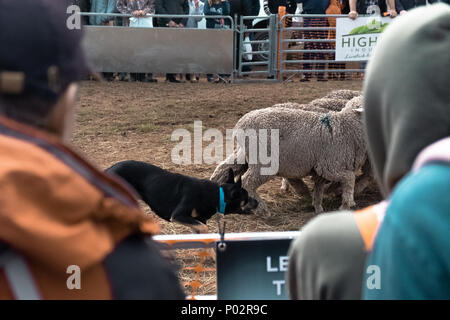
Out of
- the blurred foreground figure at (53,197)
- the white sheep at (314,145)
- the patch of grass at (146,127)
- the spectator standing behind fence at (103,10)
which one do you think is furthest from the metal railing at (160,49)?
the blurred foreground figure at (53,197)

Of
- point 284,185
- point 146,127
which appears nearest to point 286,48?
point 146,127

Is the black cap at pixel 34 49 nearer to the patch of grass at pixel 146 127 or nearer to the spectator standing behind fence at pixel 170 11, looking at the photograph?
the patch of grass at pixel 146 127

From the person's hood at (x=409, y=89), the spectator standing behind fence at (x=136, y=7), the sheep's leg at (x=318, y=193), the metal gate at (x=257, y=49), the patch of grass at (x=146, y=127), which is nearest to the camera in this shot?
the person's hood at (x=409, y=89)

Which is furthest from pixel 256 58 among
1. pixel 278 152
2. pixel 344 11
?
pixel 278 152

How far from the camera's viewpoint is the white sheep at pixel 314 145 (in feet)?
18.0

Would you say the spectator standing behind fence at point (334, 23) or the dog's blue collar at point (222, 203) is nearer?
the dog's blue collar at point (222, 203)

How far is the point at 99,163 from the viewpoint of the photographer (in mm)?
6793

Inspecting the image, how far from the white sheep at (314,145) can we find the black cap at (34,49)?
4.55m

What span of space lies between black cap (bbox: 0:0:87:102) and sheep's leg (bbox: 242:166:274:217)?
4.67m

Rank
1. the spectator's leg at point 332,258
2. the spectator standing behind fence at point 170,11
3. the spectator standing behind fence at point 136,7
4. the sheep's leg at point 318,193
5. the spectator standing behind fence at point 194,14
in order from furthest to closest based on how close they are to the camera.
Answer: the spectator standing behind fence at point 194,14
the spectator standing behind fence at point 170,11
the spectator standing behind fence at point 136,7
the sheep's leg at point 318,193
the spectator's leg at point 332,258

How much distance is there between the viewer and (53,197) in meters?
0.89

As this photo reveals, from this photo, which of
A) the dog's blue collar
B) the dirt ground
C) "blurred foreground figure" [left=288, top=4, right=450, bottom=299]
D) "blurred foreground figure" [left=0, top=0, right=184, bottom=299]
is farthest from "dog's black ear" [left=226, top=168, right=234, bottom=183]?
"blurred foreground figure" [left=0, top=0, right=184, bottom=299]

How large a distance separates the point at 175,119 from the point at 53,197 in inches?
312

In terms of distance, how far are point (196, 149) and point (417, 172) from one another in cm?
671
